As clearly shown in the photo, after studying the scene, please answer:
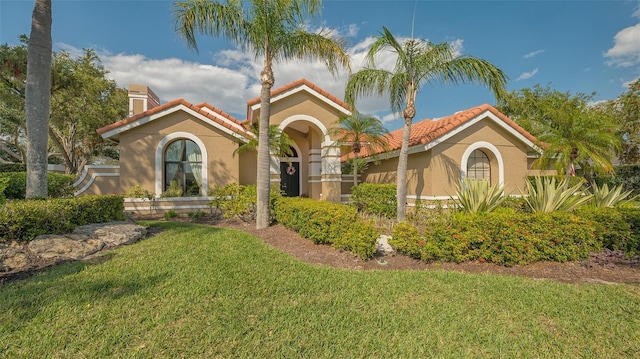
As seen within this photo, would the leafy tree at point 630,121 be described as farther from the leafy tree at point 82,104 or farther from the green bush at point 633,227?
the leafy tree at point 82,104

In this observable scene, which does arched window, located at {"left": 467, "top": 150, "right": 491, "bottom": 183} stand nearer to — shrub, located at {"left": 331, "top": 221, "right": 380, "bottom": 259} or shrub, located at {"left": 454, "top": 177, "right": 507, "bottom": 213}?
shrub, located at {"left": 454, "top": 177, "right": 507, "bottom": 213}

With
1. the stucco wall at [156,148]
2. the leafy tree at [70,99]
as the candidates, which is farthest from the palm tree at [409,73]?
the leafy tree at [70,99]

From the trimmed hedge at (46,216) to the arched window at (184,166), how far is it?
16.4 ft

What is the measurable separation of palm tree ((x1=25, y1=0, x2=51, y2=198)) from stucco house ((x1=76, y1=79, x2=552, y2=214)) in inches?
167

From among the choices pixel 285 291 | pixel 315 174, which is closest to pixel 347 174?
pixel 315 174

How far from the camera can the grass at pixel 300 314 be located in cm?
292

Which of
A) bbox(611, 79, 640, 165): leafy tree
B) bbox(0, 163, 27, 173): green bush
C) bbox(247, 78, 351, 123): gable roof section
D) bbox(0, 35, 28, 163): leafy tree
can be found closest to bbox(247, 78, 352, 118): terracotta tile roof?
bbox(247, 78, 351, 123): gable roof section

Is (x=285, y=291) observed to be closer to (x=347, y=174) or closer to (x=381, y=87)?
(x=381, y=87)

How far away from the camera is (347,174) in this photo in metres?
16.5

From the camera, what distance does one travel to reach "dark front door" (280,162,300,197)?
16.5m

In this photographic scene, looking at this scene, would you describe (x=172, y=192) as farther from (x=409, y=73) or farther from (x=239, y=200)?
(x=409, y=73)

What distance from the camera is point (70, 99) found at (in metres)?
18.1

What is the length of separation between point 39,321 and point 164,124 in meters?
10.5

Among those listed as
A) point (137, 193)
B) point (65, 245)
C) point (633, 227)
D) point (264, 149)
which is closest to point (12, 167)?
point (137, 193)
